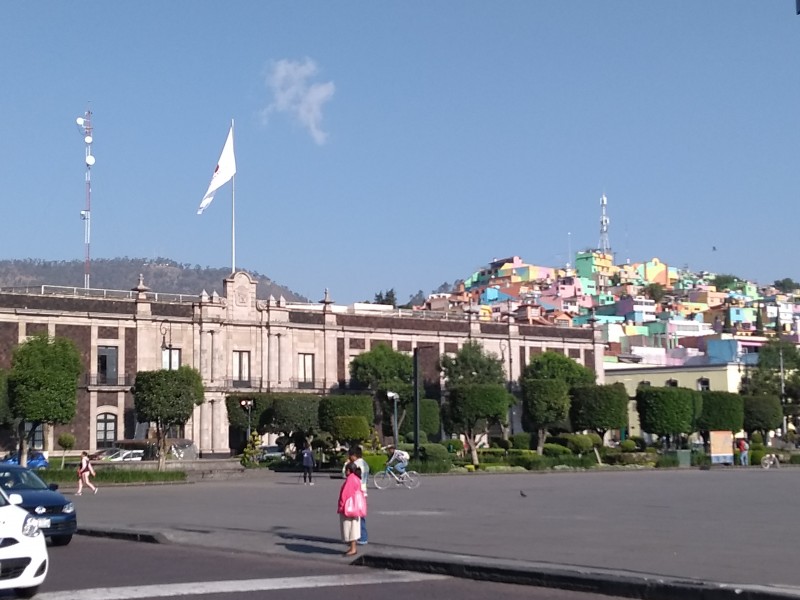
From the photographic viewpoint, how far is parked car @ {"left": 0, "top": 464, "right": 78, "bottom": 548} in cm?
1709

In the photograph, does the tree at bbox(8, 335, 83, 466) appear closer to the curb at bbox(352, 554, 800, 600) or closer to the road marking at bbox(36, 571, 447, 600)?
the curb at bbox(352, 554, 800, 600)

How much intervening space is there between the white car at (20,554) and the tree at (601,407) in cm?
5568

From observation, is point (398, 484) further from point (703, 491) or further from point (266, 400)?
point (266, 400)

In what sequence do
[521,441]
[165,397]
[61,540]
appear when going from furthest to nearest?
[521,441] → [165,397] → [61,540]

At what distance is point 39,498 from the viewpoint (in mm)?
17562

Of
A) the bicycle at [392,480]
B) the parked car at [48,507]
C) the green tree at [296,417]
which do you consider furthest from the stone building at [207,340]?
the parked car at [48,507]

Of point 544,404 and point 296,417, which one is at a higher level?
point 544,404

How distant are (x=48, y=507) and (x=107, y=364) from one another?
52226 millimetres

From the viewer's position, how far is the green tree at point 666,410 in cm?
6438

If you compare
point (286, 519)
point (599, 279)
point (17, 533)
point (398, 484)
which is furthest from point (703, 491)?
point (599, 279)

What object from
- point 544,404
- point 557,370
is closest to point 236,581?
point 544,404

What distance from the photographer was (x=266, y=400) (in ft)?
216

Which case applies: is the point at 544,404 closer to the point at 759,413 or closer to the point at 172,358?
the point at 759,413

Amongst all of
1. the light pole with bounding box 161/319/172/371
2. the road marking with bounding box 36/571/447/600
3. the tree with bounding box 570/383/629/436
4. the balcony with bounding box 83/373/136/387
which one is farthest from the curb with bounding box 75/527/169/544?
the light pole with bounding box 161/319/172/371
